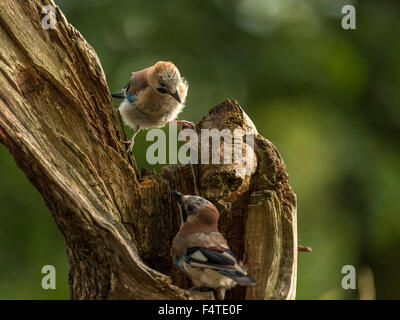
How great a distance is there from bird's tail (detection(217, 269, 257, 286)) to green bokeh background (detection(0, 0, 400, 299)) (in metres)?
3.63

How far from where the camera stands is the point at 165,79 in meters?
5.75

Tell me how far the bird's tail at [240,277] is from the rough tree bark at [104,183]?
0.22 m

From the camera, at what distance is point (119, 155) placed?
4.20 metres

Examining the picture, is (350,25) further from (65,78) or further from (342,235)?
(65,78)

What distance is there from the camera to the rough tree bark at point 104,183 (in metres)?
3.62

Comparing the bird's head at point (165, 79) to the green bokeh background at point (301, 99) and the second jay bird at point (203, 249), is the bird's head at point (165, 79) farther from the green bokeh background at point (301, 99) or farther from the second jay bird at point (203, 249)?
the second jay bird at point (203, 249)

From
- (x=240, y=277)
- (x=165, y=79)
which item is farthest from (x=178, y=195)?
(x=165, y=79)

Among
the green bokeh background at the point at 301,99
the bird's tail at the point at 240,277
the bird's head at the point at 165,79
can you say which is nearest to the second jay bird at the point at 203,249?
the bird's tail at the point at 240,277

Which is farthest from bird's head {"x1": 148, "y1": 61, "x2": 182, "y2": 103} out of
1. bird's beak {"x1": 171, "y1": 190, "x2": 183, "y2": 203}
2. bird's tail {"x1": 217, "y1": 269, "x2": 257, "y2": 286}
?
bird's tail {"x1": 217, "y1": 269, "x2": 257, "y2": 286}

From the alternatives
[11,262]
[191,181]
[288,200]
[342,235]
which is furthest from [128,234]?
[342,235]

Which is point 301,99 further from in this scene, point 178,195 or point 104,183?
point 104,183

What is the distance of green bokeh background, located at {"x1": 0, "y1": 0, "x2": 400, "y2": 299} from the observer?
724cm
